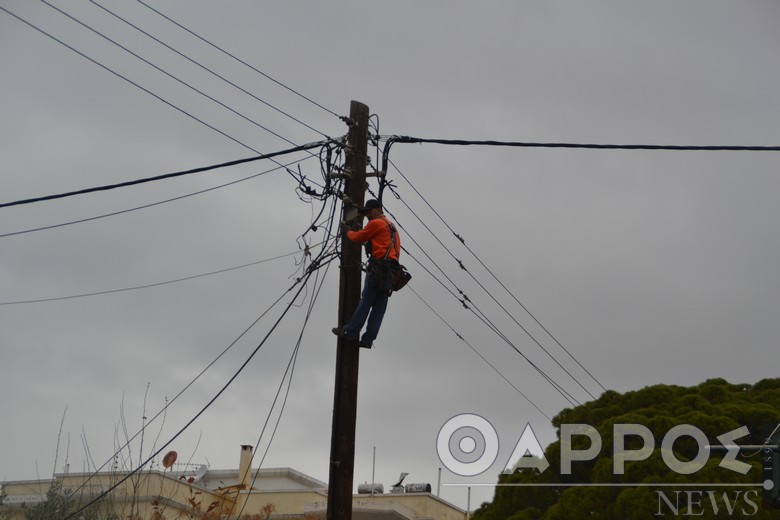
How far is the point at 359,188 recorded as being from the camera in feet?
36.8

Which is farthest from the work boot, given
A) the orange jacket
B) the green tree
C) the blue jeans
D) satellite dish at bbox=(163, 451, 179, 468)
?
the green tree

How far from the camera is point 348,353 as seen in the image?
34.6 ft

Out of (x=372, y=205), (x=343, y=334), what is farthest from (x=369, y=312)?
(x=372, y=205)

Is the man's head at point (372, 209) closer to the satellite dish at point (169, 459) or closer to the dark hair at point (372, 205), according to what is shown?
the dark hair at point (372, 205)

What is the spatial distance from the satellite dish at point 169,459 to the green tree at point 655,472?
18.1ft

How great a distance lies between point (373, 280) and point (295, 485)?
77.1 feet

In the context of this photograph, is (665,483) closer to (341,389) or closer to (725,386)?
(725,386)

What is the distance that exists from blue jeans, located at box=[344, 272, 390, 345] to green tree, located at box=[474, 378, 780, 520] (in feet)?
21.4

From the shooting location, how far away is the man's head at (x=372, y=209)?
1105 centimetres

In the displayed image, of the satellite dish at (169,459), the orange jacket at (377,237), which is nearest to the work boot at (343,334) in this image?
the orange jacket at (377,237)

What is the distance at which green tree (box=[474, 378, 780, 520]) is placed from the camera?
15648 mm

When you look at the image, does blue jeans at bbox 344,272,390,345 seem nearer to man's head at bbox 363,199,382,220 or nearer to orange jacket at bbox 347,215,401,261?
orange jacket at bbox 347,215,401,261

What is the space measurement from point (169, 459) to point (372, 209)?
6589 millimetres

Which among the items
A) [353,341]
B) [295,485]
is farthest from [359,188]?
[295,485]
